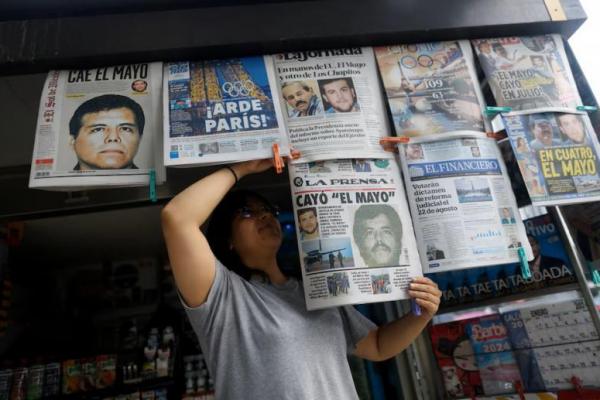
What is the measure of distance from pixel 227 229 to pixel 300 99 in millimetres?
491

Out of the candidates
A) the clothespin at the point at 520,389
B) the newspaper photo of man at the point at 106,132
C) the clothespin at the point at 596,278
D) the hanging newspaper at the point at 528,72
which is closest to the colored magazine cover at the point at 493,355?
the clothespin at the point at 520,389

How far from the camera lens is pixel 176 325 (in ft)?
8.21

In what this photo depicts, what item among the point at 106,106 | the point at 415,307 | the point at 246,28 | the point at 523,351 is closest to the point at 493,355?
the point at 523,351

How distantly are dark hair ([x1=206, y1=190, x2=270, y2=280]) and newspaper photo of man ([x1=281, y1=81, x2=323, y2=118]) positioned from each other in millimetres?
334

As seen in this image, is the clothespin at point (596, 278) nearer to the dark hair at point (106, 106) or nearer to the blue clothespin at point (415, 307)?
the blue clothespin at point (415, 307)

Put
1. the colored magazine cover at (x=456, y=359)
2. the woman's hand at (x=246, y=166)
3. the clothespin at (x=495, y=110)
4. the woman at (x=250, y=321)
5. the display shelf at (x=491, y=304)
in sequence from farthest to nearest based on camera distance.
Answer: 1. the colored magazine cover at (x=456, y=359)
2. the display shelf at (x=491, y=304)
3. the clothespin at (x=495, y=110)
4. the woman's hand at (x=246, y=166)
5. the woman at (x=250, y=321)

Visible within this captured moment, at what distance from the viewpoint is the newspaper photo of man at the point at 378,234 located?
1.03 m

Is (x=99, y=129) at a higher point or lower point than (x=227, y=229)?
A: higher

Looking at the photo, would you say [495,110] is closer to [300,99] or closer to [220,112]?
[300,99]

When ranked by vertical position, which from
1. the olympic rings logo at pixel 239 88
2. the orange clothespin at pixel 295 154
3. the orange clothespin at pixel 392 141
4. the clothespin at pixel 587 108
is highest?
the olympic rings logo at pixel 239 88

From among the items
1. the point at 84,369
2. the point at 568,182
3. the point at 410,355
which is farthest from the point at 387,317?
the point at 84,369

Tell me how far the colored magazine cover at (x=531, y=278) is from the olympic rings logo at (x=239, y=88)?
1.11 metres

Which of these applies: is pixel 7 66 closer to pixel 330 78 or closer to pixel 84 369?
pixel 330 78

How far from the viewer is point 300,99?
119cm
